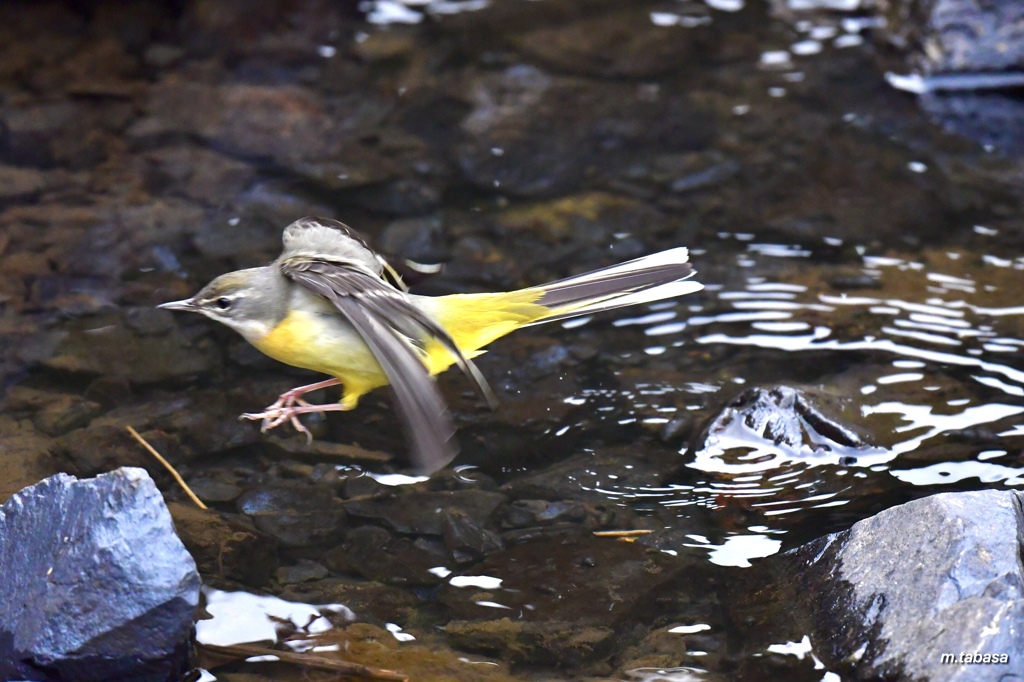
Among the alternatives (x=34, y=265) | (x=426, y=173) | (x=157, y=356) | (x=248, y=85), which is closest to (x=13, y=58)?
(x=248, y=85)

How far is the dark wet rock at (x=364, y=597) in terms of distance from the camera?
3906 millimetres

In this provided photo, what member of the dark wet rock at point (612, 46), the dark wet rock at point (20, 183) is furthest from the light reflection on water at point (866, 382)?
the dark wet rock at point (20, 183)

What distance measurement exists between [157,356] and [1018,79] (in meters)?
6.89

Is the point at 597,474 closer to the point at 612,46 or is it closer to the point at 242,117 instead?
the point at 242,117

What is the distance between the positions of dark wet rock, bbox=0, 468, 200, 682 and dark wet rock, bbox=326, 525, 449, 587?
2.48 feet

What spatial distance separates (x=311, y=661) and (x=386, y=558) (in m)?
0.62

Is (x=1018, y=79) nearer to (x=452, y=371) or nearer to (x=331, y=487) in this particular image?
(x=452, y=371)

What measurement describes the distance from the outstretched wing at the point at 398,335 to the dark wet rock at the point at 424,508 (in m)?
0.18

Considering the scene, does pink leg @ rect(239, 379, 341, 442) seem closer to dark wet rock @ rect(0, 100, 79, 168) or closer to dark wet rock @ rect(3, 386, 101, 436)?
dark wet rock @ rect(3, 386, 101, 436)

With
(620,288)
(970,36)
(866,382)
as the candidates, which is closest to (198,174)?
(620,288)

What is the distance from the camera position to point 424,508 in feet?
14.6

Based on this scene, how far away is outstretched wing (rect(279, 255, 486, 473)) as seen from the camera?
3727 millimetres

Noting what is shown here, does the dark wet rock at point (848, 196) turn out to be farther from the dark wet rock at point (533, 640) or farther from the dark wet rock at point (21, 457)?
the dark wet rock at point (21, 457)

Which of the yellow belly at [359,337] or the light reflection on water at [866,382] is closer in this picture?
the light reflection on water at [866,382]
